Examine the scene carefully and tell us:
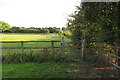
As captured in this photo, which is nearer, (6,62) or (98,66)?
(98,66)

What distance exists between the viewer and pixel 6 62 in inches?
233

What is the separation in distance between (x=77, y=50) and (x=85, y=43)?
2.53 ft

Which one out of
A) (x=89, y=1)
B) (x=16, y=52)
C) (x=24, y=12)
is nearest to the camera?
(x=89, y=1)

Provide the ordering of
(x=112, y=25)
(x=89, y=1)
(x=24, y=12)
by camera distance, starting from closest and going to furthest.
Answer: (x=112, y=25) → (x=89, y=1) → (x=24, y=12)

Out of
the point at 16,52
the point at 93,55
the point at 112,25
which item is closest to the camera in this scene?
the point at 112,25

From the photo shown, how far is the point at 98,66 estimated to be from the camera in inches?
199

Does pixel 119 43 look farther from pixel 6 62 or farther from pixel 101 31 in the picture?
pixel 6 62

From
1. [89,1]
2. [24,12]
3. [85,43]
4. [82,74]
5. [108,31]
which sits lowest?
[82,74]

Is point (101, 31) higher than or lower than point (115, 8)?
lower

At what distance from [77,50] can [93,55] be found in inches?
44.0

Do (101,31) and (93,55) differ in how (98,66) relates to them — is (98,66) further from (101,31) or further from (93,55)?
(101,31)

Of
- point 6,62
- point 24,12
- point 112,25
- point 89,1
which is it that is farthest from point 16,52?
point 112,25

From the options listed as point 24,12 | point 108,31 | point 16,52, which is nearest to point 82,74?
point 108,31

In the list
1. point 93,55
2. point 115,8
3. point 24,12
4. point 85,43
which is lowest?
point 93,55
